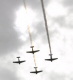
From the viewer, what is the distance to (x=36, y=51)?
384ft

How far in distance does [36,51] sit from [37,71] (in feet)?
112

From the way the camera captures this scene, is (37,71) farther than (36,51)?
Yes

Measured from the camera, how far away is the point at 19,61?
137875 mm

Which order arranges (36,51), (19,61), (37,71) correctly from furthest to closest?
(37,71)
(19,61)
(36,51)

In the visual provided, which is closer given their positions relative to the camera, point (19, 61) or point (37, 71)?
point (19, 61)

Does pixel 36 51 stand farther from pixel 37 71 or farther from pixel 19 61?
pixel 37 71

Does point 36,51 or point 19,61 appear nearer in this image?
point 36,51

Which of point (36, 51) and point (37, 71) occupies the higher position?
point (36, 51)

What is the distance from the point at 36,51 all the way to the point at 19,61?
77.1 feet

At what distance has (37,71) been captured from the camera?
148750mm

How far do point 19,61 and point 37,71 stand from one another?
1581 centimetres

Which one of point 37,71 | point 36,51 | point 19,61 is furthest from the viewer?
point 37,71

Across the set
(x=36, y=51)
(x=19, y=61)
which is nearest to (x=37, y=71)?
(x=19, y=61)
